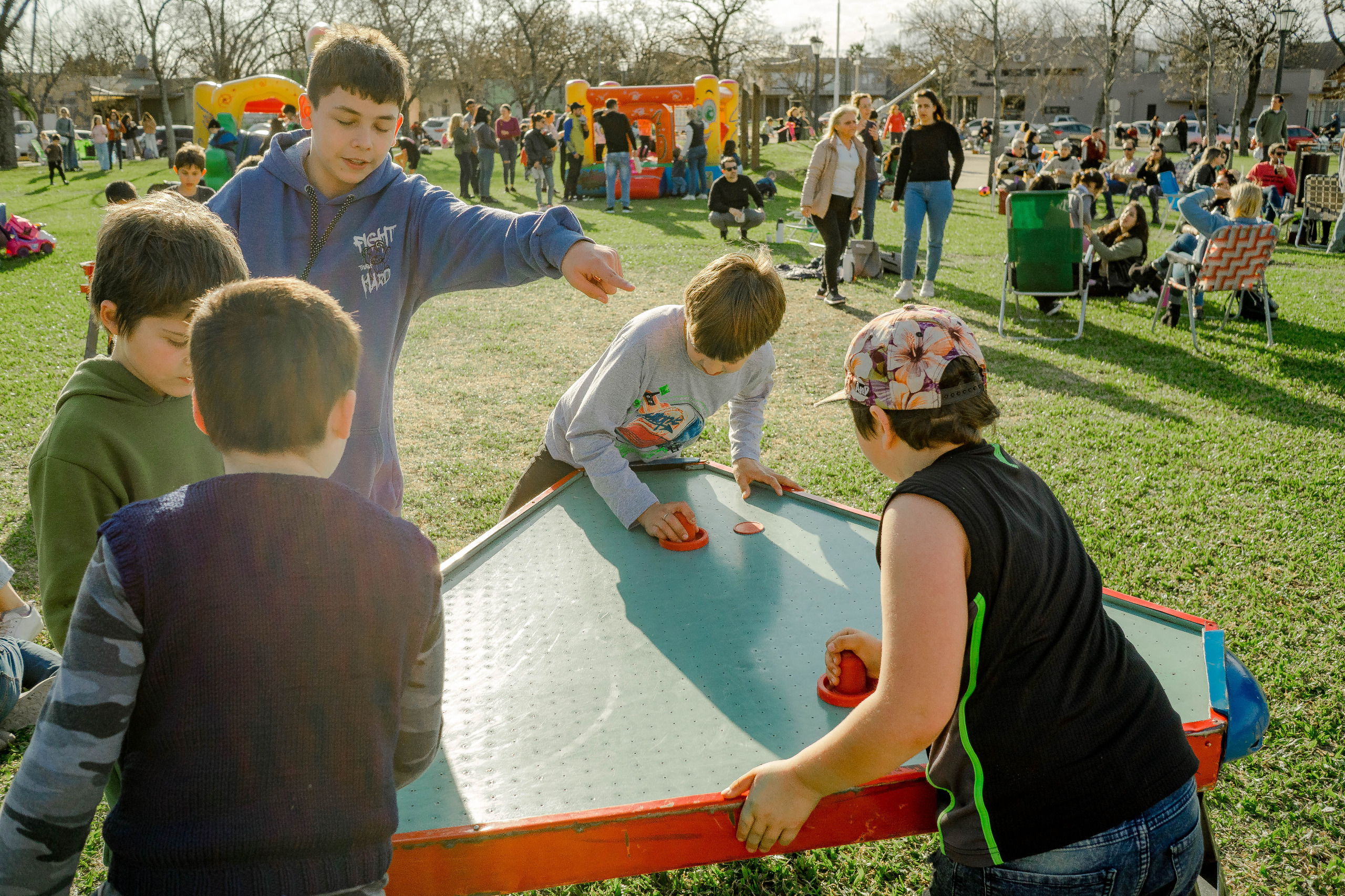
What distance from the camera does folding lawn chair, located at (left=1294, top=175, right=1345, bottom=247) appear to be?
12.8m

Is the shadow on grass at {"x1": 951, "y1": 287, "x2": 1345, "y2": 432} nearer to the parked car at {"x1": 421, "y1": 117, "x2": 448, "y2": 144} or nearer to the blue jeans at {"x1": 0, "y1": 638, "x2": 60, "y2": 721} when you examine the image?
the blue jeans at {"x1": 0, "y1": 638, "x2": 60, "y2": 721}

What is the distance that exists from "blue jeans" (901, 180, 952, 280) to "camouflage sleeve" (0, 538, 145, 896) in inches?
336

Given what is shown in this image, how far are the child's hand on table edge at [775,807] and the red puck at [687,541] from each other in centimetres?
106

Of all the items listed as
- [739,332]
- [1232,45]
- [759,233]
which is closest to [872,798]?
[739,332]

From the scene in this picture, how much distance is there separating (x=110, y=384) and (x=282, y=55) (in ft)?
182

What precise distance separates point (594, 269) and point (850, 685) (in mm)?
1097

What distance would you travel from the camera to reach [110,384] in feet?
5.31

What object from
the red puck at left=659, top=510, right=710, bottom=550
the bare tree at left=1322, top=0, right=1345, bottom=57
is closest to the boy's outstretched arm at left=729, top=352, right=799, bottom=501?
the red puck at left=659, top=510, right=710, bottom=550

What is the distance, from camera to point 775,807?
1.51 meters

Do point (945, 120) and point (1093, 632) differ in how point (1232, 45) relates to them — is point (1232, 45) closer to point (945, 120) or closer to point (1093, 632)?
point (945, 120)

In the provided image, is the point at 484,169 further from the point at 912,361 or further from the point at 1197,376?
the point at 912,361

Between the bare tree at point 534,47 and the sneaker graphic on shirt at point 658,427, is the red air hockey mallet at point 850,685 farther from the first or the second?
the bare tree at point 534,47

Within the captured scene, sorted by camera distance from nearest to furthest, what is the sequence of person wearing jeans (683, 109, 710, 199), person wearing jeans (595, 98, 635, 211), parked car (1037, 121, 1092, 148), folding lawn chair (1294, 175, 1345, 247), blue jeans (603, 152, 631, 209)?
folding lawn chair (1294, 175, 1345, 247)
person wearing jeans (595, 98, 635, 211)
blue jeans (603, 152, 631, 209)
person wearing jeans (683, 109, 710, 199)
parked car (1037, 121, 1092, 148)

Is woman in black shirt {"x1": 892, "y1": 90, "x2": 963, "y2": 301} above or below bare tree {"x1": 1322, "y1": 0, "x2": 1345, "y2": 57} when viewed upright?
below
